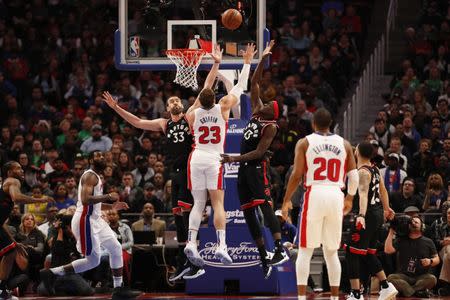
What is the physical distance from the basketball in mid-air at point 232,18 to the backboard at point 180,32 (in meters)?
0.57

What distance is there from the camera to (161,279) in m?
20.6

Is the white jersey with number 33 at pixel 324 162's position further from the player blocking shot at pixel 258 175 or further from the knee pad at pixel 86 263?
the knee pad at pixel 86 263

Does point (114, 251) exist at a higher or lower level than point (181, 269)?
higher

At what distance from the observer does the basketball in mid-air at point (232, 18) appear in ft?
59.9

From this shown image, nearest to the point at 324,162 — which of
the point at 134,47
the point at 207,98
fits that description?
the point at 207,98

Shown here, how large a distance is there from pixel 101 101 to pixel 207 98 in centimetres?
947

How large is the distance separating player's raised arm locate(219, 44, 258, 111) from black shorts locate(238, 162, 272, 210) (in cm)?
86

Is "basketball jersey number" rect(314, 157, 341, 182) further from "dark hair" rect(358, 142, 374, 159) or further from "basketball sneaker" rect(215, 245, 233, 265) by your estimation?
"basketball sneaker" rect(215, 245, 233, 265)

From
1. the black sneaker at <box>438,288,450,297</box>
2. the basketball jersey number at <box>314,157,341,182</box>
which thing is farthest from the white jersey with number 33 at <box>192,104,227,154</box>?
the black sneaker at <box>438,288,450,297</box>

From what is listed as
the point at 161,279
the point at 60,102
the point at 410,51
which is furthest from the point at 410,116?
the point at 60,102

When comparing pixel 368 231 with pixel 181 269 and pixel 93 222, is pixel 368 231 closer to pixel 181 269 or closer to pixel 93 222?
pixel 181 269

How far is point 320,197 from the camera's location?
15.2 meters

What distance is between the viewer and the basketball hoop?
1848 centimetres

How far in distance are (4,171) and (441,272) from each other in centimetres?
679
